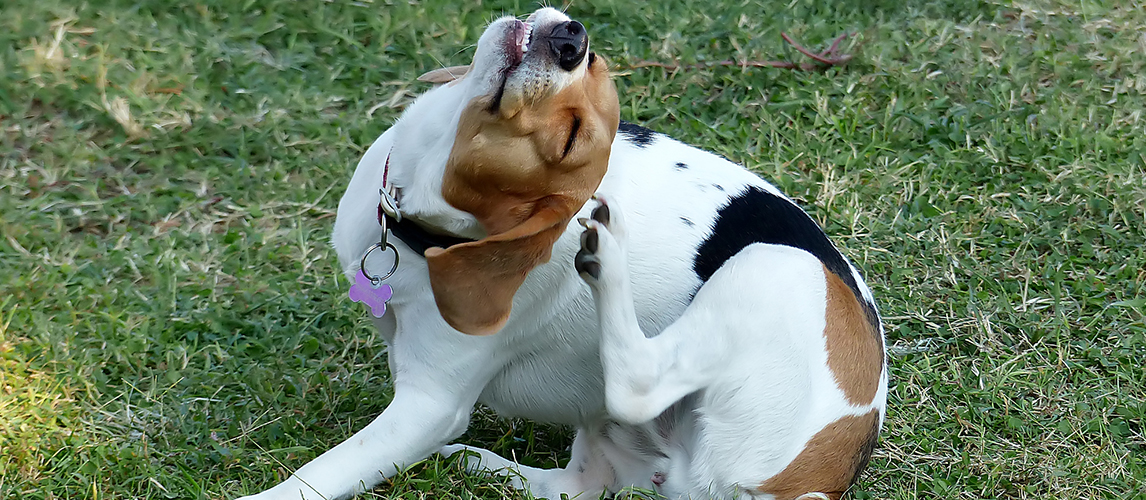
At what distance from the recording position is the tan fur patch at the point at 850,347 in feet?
9.89

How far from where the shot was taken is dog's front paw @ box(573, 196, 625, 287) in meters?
2.89

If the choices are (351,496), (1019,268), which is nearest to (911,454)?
(1019,268)

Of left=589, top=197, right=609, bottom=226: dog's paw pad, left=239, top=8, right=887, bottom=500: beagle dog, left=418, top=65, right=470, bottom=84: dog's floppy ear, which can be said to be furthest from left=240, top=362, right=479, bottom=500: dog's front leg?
left=418, top=65, right=470, bottom=84: dog's floppy ear

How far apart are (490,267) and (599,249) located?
1.31 ft

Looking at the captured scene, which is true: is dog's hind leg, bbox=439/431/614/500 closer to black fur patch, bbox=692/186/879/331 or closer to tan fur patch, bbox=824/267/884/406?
black fur patch, bbox=692/186/879/331

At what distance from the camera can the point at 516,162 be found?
2654 mm

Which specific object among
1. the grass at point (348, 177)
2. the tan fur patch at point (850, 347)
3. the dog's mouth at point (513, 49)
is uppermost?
the dog's mouth at point (513, 49)

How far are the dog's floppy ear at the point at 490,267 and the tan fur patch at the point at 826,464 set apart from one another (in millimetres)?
913

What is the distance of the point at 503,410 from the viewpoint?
3.37m

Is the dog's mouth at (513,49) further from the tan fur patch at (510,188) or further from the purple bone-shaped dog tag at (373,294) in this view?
the purple bone-shaped dog tag at (373,294)

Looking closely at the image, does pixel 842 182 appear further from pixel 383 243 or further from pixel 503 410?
pixel 383 243

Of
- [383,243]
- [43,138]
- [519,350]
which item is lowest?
[43,138]

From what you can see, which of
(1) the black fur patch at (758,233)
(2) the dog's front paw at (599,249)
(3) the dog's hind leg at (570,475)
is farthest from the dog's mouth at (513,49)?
(3) the dog's hind leg at (570,475)

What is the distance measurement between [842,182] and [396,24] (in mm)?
2574
